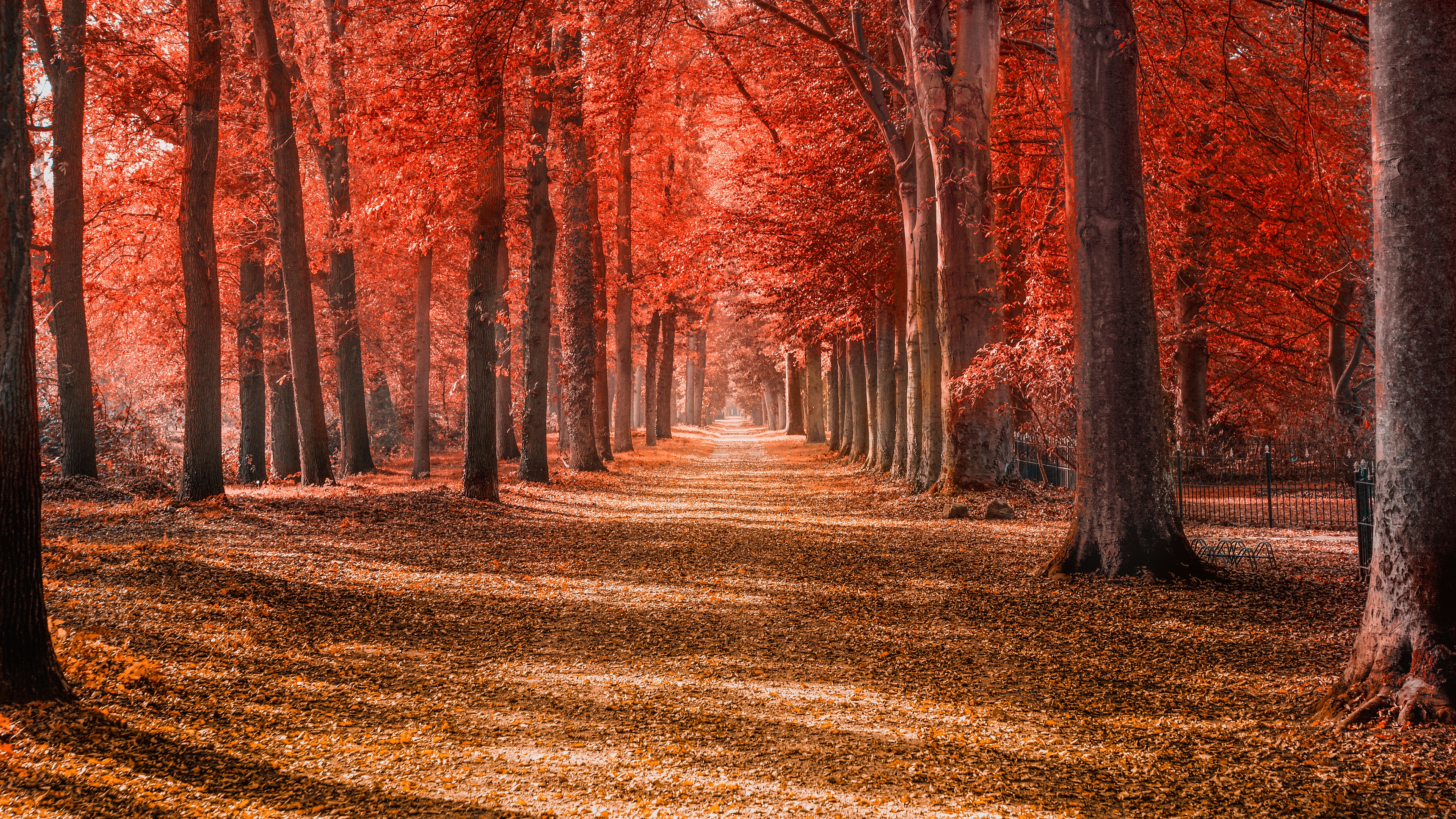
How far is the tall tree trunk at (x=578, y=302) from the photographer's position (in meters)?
19.7

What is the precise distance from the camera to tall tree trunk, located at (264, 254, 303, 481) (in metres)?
20.1

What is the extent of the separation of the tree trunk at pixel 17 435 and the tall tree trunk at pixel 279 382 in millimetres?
15711

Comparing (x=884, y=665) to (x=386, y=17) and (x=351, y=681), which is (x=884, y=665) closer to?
(x=351, y=681)

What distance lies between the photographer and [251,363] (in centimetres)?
2028

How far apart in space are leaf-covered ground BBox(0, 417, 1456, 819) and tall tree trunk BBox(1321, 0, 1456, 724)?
0.35 meters

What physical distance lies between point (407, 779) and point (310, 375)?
13890 mm

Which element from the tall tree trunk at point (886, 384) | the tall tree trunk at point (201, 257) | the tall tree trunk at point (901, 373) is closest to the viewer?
the tall tree trunk at point (201, 257)

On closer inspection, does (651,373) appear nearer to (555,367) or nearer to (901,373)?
(555,367)

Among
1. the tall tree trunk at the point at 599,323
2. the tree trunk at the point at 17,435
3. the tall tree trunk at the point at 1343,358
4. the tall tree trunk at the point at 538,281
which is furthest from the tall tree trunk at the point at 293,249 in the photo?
the tall tree trunk at the point at 1343,358

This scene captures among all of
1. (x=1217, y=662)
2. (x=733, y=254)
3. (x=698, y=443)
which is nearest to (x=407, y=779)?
(x=1217, y=662)

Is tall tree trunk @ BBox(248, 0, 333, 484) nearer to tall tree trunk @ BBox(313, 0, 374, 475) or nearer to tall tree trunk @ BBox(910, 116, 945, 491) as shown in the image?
tall tree trunk @ BBox(313, 0, 374, 475)

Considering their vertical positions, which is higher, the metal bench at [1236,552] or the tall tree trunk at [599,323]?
the tall tree trunk at [599,323]

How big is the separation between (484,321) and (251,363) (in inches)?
342

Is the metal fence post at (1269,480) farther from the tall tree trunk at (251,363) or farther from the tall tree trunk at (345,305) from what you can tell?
the tall tree trunk at (251,363)
